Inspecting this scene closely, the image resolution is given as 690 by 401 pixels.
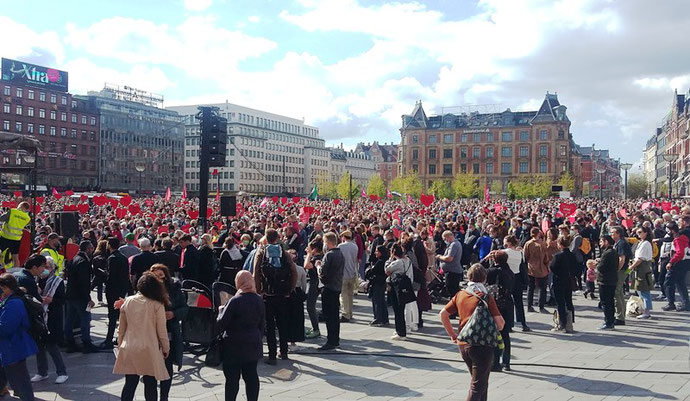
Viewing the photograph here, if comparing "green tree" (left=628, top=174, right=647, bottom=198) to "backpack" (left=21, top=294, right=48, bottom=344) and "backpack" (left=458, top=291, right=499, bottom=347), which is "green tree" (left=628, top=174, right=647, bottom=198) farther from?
"backpack" (left=21, top=294, right=48, bottom=344)

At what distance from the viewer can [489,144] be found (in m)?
108

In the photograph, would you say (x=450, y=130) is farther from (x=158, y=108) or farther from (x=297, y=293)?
(x=297, y=293)

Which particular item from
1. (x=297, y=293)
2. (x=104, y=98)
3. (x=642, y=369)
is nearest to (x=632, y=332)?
(x=642, y=369)

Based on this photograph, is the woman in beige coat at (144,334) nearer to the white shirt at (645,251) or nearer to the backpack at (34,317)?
the backpack at (34,317)

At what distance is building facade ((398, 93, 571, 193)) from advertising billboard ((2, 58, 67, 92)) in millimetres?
55187

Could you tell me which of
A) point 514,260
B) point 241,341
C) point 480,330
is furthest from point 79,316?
point 514,260

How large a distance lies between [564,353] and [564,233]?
9.27ft

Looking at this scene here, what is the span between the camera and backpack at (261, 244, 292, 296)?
374 inches

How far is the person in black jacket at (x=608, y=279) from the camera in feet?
37.2

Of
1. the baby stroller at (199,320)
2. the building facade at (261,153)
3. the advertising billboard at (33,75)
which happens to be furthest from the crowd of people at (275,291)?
the building facade at (261,153)

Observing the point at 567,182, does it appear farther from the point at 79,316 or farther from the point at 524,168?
the point at 79,316

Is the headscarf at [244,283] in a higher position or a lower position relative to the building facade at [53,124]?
lower

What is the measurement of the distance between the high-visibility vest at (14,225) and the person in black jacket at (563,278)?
10.3 meters

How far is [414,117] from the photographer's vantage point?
372 ft
